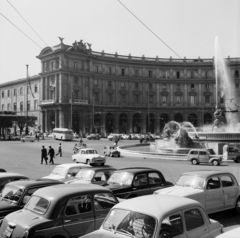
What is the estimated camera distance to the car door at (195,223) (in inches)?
231

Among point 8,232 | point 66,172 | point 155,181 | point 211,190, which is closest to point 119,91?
point 66,172

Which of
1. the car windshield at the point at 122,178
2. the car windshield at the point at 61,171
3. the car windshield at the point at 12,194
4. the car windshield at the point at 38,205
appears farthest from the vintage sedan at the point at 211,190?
the car windshield at the point at 61,171

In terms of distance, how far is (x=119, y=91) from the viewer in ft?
271

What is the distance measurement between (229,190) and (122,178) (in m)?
3.21

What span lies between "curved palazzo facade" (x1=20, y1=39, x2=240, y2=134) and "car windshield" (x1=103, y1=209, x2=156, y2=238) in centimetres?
6394

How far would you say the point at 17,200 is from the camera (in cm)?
846

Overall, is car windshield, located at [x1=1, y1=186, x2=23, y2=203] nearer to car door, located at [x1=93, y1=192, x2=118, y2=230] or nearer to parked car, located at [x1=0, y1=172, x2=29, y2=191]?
parked car, located at [x1=0, y1=172, x2=29, y2=191]

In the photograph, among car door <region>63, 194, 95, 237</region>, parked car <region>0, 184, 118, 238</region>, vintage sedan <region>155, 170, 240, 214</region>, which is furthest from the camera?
vintage sedan <region>155, 170, 240, 214</region>

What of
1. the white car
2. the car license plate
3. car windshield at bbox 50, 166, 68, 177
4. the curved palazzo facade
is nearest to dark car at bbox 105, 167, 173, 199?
car windshield at bbox 50, 166, 68, 177

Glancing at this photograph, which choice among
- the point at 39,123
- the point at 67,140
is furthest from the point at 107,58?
the point at 67,140

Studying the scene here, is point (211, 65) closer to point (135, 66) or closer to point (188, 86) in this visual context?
point (188, 86)

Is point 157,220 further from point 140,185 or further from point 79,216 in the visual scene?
point 140,185

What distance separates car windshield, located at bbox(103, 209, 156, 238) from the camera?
541 cm

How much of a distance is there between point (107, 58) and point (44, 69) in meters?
14.9
